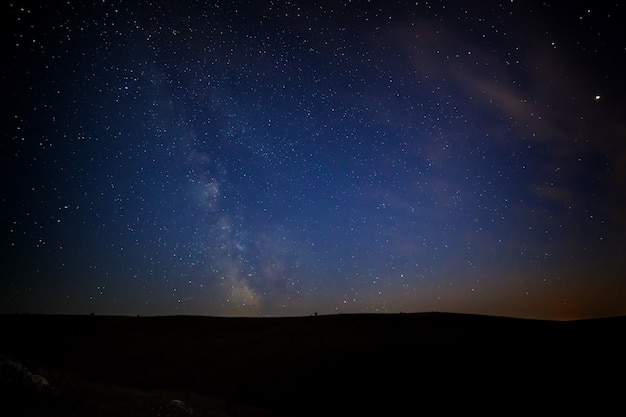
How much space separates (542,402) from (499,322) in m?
8.80

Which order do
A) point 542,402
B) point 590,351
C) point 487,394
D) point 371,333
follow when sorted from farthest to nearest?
point 371,333 < point 590,351 < point 487,394 < point 542,402

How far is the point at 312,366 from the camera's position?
41.3 feet

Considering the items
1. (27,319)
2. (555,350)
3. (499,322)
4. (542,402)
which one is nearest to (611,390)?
(542,402)

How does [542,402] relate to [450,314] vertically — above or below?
below

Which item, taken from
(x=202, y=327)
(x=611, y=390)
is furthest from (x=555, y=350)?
(x=202, y=327)

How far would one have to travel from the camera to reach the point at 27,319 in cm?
1803

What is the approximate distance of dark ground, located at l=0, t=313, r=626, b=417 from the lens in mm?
7600

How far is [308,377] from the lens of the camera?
1178 cm

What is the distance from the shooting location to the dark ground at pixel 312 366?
760 centimetres

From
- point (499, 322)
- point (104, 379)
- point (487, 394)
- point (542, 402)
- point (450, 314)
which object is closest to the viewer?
point (542, 402)

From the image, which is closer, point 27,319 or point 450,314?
point 27,319

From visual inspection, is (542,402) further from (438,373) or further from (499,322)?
(499,322)

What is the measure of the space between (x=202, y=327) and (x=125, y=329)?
A: 3.93 m

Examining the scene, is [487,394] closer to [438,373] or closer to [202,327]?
[438,373]
